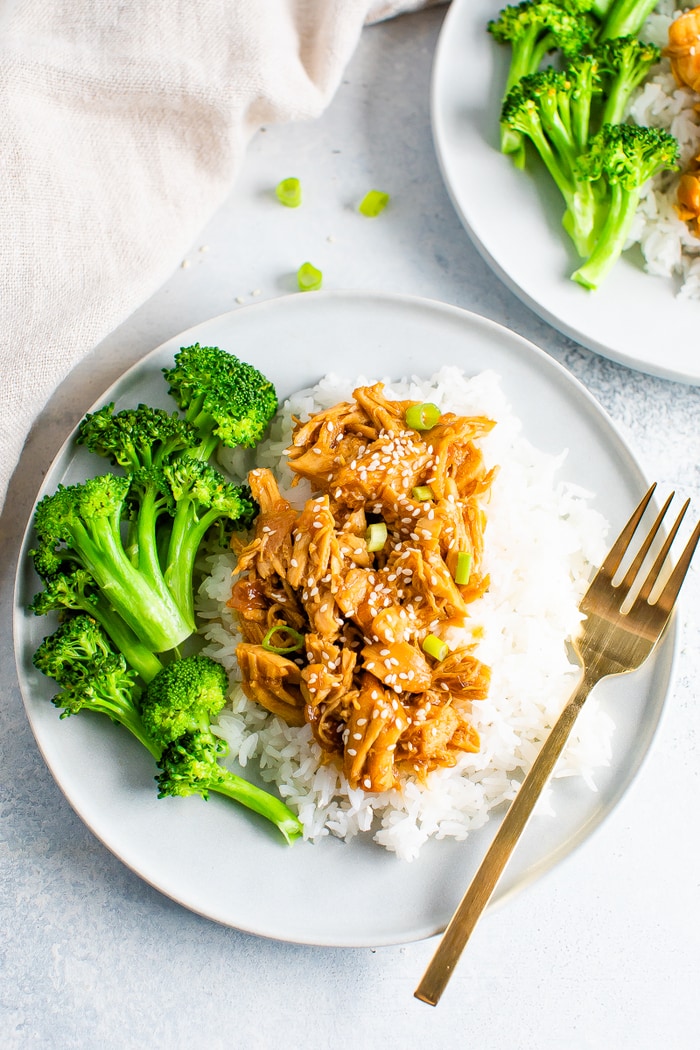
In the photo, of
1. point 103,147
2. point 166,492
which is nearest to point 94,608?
point 166,492

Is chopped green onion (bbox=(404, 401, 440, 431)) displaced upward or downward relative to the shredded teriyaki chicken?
upward

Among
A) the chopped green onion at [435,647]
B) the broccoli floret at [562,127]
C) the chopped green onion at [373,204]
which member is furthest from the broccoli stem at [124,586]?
the broccoli floret at [562,127]

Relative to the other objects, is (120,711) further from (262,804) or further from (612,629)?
(612,629)

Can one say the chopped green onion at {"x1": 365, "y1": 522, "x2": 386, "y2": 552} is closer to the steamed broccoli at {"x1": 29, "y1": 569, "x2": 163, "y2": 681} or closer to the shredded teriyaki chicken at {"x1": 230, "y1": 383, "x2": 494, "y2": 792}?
the shredded teriyaki chicken at {"x1": 230, "y1": 383, "x2": 494, "y2": 792}

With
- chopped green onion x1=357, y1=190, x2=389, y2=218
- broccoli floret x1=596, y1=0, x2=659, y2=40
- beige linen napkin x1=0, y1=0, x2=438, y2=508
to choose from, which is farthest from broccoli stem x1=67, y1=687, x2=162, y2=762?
broccoli floret x1=596, y1=0, x2=659, y2=40

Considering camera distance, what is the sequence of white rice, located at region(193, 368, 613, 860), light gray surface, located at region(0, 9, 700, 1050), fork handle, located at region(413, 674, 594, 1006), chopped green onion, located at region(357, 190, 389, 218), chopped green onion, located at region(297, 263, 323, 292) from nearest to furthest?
fork handle, located at region(413, 674, 594, 1006) → white rice, located at region(193, 368, 613, 860) → light gray surface, located at region(0, 9, 700, 1050) → chopped green onion, located at region(297, 263, 323, 292) → chopped green onion, located at region(357, 190, 389, 218)

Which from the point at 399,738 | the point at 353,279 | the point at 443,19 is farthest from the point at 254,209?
the point at 399,738

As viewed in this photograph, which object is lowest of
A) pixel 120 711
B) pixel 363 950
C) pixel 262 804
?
pixel 363 950
